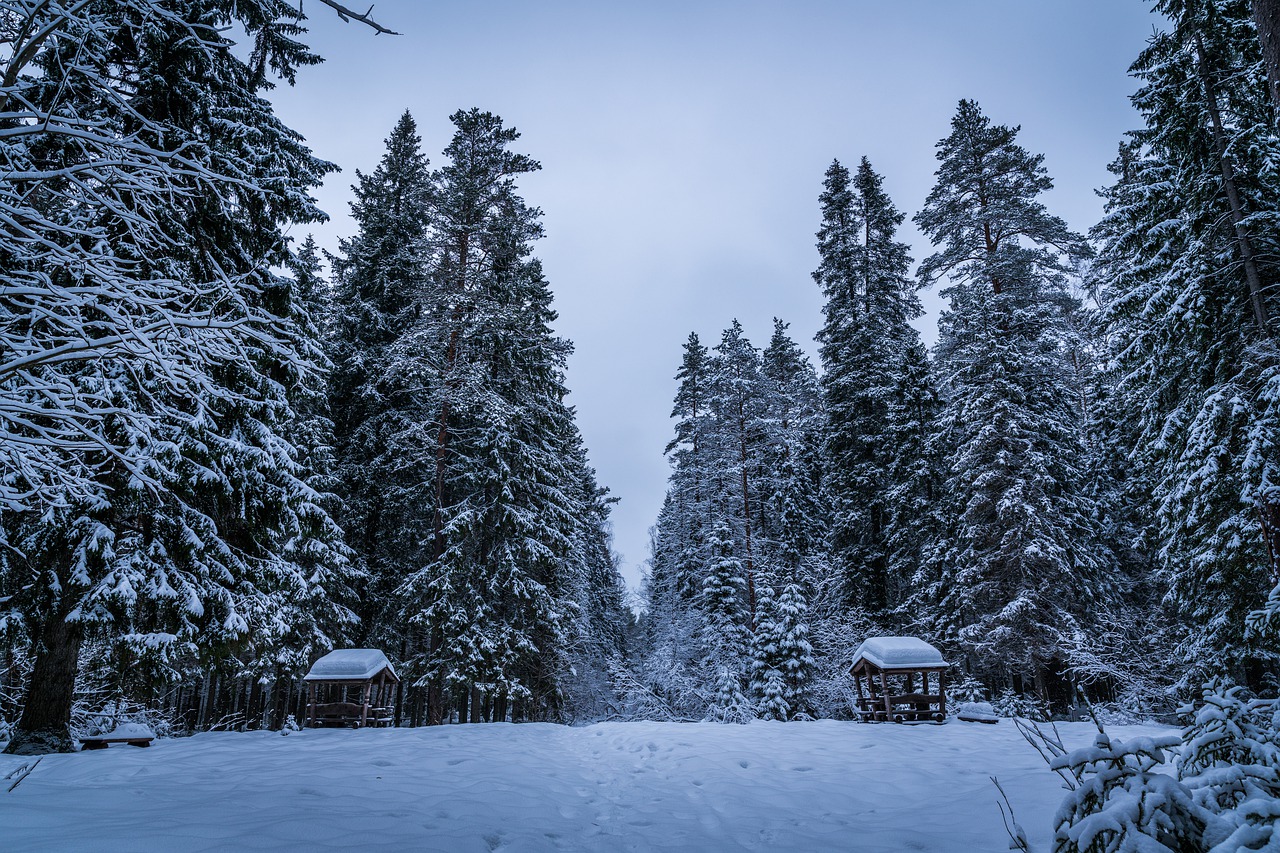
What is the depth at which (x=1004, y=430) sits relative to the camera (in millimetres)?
16625

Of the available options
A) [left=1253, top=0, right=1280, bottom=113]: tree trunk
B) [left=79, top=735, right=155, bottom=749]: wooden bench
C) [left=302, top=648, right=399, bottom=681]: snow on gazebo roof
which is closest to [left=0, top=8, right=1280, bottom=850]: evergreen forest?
[left=1253, top=0, right=1280, bottom=113]: tree trunk

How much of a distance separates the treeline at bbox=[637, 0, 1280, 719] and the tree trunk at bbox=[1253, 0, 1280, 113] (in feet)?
11.6

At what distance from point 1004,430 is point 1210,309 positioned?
21.8 ft

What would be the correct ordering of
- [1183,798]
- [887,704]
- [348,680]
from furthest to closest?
[887,704] < [348,680] < [1183,798]

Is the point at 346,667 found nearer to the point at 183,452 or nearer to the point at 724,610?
the point at 183,452

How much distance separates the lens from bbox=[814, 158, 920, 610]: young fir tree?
68.6ft

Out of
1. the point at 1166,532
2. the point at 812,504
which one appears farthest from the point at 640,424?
the point at 1166,532

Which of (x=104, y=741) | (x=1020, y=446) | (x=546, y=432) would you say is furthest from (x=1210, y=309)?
(x=104, y=741)

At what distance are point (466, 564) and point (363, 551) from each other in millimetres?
3597

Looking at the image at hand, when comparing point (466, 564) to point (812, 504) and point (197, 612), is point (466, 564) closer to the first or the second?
point (197, 612)

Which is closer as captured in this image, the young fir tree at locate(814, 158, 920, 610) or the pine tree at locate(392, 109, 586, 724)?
the pine tree at locate(392, 109, 586, 724)

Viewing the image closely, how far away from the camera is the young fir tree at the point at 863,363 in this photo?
2091 centimetres

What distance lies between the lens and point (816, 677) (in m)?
18.3

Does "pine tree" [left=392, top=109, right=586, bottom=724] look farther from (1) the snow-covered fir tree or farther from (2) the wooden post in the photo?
(2) the wooden post
